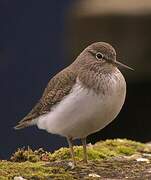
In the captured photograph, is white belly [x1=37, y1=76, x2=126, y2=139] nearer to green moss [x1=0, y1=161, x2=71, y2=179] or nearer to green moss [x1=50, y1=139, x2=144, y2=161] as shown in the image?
green moss [x1=0, y1=161, x2=71, y2=179]

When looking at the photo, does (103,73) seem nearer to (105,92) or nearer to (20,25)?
(105,92)

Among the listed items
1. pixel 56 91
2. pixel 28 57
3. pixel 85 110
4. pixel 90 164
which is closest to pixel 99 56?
pixel 56 91

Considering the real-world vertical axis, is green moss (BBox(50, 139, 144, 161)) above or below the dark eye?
below

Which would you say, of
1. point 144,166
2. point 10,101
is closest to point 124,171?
point 144,166

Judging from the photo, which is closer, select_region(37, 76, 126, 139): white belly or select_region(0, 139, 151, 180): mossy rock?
select_region(0, 139, 151, 180): mossy rock

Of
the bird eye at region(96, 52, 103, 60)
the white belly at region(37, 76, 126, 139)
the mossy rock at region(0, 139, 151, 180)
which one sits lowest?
the mossy rock at region(0, 139, 151, 180)

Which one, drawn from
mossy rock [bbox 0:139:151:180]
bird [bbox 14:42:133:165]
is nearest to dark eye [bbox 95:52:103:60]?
bird [bbox 14:42:133:165]
